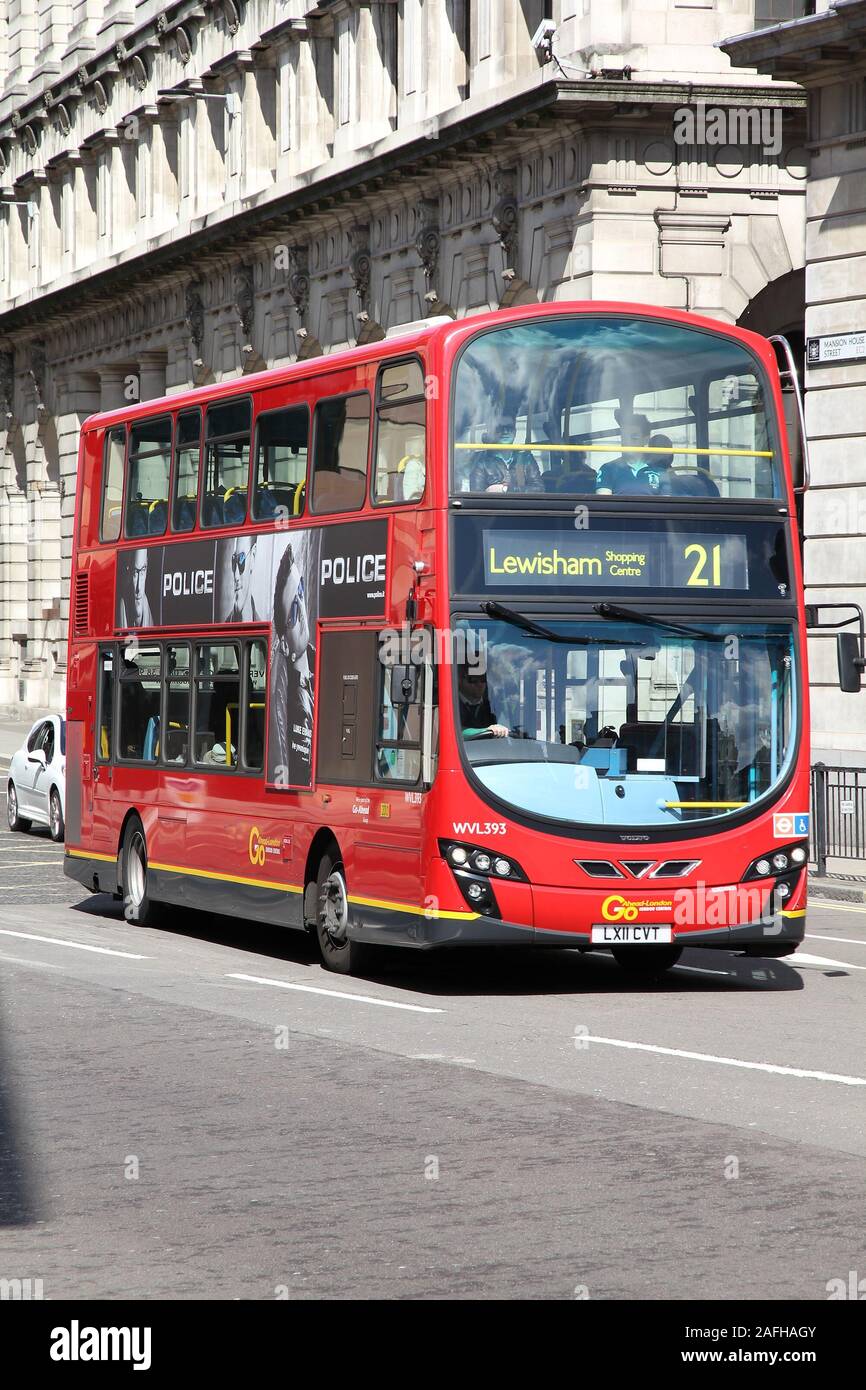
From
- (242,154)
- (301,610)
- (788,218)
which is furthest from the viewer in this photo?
(242,154)

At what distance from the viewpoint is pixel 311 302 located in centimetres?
4147

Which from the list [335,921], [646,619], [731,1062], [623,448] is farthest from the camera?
[335,921]

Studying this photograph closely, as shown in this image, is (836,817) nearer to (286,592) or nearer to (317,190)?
(286,592)

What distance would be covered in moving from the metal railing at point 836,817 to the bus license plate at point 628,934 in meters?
8.08

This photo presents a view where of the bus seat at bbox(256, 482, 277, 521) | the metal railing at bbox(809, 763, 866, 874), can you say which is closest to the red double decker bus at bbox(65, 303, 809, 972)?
the bus seat at bbox(256, 482, 277, 521)

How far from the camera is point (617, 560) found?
14.4 meters

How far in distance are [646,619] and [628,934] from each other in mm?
1917

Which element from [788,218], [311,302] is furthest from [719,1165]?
[311,302]

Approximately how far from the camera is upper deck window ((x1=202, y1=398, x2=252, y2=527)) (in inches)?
683

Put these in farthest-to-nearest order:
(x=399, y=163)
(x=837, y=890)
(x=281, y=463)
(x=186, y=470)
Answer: (x=399, y=163), (x=837, y=890), (x=186, y=470), (x=281, y=463)

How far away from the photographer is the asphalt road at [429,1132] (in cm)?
725

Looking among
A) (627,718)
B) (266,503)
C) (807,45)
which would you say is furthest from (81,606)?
(807,45)
